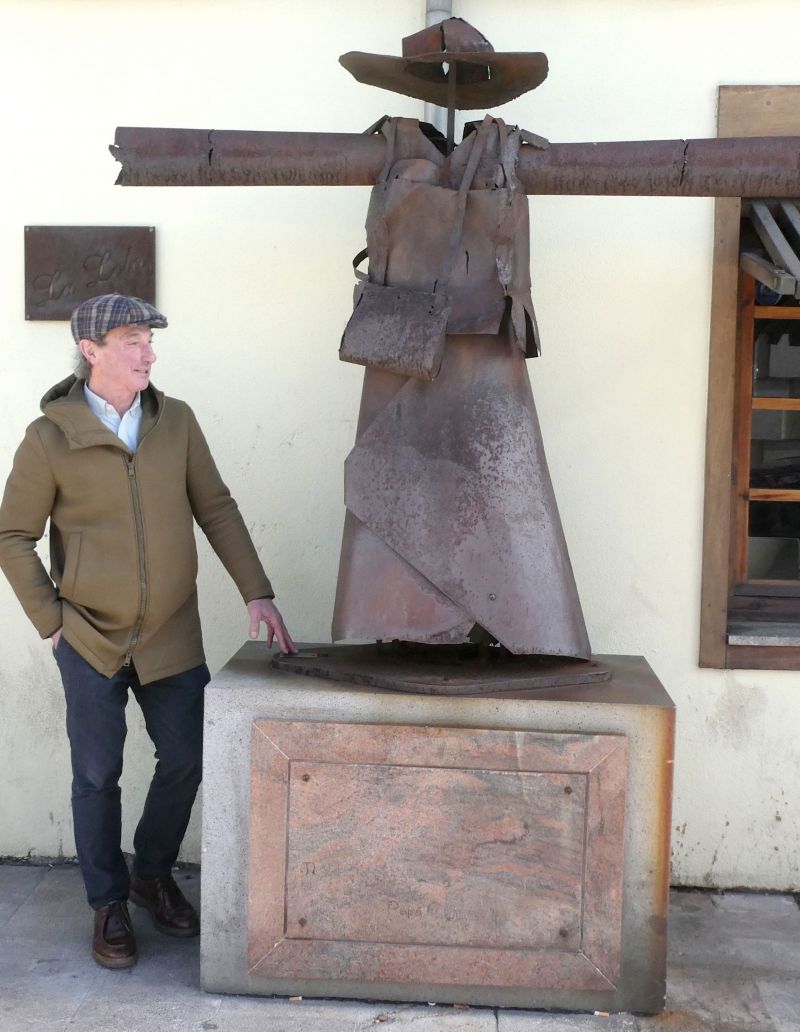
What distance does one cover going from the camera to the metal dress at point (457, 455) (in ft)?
10.5

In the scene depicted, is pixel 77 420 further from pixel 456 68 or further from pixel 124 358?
pixel 456 68

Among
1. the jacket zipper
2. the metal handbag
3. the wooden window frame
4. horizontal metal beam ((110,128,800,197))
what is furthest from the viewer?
the wooden window frame

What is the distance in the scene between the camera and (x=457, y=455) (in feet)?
10.6

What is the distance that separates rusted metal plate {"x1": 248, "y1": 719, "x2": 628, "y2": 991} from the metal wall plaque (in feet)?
5.61

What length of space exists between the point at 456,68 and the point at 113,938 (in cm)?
259

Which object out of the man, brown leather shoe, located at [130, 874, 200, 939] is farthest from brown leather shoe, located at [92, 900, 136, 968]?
brown leather shoe, located at [130, 874, 200, 939]

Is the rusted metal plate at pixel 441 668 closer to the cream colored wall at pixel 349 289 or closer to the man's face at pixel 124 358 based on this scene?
the cream colored wall at pixel 349 289

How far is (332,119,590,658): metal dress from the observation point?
321 cm

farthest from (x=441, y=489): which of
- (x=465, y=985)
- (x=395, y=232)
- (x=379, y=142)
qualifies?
(x=465, y=985)

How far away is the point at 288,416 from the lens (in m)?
4.23

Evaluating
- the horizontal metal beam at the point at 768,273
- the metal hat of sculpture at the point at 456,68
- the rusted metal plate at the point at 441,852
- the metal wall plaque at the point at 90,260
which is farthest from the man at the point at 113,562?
the horizontal metal beam at the point at 768,273

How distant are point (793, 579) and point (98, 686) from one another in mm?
2431

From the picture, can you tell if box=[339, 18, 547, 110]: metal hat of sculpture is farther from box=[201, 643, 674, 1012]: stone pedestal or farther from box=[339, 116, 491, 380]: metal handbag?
box=[201, 643, 674, 1012]: stone pedestal

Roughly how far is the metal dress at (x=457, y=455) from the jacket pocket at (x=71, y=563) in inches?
28.6
